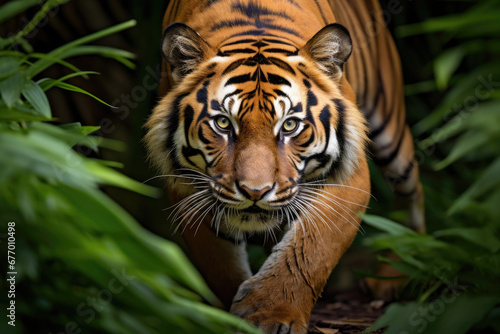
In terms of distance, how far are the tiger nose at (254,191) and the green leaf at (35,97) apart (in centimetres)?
72

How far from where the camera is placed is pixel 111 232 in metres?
1.47

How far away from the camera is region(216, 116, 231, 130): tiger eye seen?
8.08 feet

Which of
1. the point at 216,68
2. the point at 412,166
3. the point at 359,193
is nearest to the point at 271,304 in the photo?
the point at 359,193

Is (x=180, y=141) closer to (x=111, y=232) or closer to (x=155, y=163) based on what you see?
(x=155, y=163)

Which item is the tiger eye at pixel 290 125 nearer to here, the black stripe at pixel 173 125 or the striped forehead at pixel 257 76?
the striped forehead at pixel 257 76

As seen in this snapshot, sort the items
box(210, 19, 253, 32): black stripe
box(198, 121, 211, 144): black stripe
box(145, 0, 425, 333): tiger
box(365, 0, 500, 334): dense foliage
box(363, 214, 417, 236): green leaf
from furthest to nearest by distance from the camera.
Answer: box(210, 19, 253, 32): black stripe
box(198, 121, 211, 144): black stripe
box(145, 0, 425, 333): tiger
box(363, 214, 417, 236): green leaf
box(365, 0, 500, 334): dense foliage

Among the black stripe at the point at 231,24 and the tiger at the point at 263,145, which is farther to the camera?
the black stripe at the point at 231,24

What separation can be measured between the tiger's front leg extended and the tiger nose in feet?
A: 0.87

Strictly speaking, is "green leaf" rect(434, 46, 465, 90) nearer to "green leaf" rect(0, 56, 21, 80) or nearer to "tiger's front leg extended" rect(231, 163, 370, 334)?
"tiger's front leg extended" rect(231, 163, 370, 334)

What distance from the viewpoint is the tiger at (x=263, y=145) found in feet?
7.84

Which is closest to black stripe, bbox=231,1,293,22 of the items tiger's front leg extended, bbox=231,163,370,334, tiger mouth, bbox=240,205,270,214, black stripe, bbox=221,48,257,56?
black stripe, bbox=221,48,257,56

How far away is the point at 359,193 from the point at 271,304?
2.16 ft

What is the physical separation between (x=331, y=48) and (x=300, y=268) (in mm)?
830

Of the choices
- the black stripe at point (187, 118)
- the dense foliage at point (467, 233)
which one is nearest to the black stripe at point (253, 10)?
the black stripe at point (187, 118)
